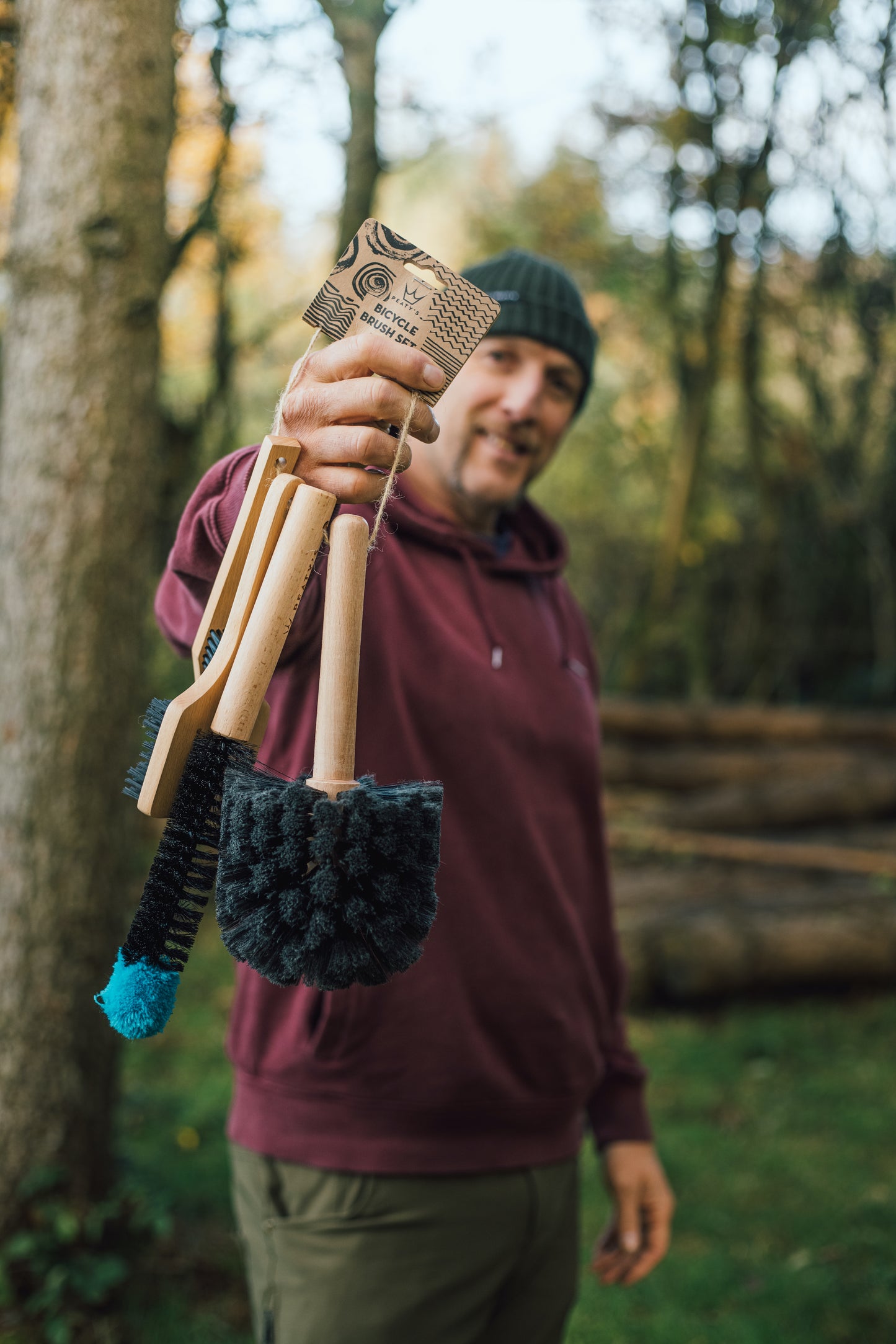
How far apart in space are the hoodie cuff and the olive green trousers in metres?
0.42

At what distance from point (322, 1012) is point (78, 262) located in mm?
2178

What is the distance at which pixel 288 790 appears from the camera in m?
1.06

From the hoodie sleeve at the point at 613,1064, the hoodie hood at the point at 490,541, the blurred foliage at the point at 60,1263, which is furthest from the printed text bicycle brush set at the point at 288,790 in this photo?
the blurred foliage at the point at 60,1263

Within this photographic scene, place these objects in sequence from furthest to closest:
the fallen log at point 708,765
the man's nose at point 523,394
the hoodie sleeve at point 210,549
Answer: the fallen log at point 708,765, the man's nose at point 523,394, the hoodie sleeve at point 210,549

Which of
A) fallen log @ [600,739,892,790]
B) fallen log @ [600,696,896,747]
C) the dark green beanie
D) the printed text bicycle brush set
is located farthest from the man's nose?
fallen log @ [600,696,896,747]

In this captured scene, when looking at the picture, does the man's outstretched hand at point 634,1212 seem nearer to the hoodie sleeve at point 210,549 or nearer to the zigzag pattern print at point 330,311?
the hoodie sleeve at point 210,549

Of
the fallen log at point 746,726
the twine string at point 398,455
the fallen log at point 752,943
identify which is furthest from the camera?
the fallen log at point 746,726

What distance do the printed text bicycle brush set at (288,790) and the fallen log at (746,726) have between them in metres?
7.70

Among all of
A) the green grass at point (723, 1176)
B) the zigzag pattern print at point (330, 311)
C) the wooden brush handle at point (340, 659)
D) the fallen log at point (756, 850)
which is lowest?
the green grass at point (723, 1176)

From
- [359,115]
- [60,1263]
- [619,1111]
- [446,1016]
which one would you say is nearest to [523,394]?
[446,1016]

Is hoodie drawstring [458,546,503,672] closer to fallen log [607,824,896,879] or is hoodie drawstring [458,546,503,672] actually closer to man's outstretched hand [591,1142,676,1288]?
man's outstretched hand [591,1142,676,1288]

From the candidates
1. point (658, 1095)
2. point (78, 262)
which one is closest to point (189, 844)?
point (78, 262)

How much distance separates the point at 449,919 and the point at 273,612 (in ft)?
2.71

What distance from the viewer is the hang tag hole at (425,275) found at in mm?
1231
